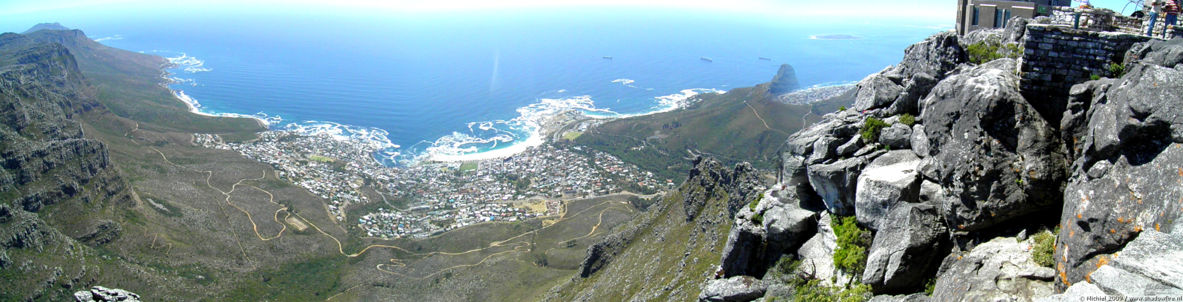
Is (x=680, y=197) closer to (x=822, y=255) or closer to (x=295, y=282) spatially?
(x=822, y=255)

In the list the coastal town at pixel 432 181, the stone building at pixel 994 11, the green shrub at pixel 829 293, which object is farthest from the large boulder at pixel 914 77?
the coastal town at pixel 432 181

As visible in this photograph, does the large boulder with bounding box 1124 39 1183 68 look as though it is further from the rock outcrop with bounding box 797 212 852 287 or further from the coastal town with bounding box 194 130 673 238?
the coastal town with bounding box 194 130 673 238

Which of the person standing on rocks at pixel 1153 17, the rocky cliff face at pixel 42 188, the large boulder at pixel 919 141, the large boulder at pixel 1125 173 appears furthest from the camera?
the rocky cliff face at pixel 42 188

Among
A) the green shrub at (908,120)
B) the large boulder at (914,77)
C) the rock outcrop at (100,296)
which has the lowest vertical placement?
the rock outcrop at (100,296)

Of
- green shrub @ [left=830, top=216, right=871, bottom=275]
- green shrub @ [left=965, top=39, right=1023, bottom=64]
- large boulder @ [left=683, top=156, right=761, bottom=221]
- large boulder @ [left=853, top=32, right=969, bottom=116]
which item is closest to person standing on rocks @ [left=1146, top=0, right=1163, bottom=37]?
green shrub @ [left=965, top=39, right=1023, bottom=64]

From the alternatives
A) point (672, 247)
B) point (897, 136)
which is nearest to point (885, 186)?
point (897, 136)

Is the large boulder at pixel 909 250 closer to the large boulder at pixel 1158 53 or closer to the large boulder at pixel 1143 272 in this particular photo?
the large boulder at pixel 1143 272

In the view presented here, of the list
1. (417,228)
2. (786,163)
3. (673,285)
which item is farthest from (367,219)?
(786,163)
